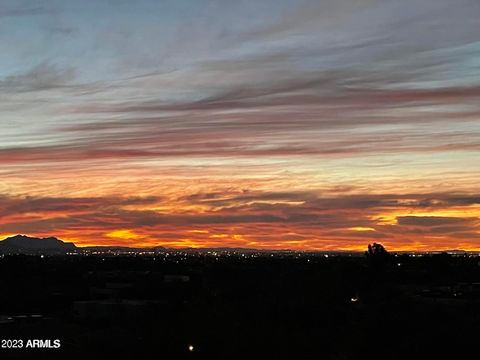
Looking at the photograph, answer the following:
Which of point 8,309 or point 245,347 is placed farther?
point 8,309

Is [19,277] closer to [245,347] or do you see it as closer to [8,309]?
[8,309]

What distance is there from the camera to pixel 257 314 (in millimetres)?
49750

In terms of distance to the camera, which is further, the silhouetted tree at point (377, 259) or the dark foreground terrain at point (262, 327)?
the silhouetted tree at point (377, 259)

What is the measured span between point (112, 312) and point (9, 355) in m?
18.6

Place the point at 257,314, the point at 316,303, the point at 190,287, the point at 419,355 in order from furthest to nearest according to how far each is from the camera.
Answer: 1. the point at 190,287
2. the point at 316,303
3. the point at 257,314
4. the point at 419,355

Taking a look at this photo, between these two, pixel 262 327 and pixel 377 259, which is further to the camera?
pixel 377 259

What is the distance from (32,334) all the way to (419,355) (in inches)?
896

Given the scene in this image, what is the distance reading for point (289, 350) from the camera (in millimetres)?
38156

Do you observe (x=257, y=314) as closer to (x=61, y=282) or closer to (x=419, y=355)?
(x=419, y=355)

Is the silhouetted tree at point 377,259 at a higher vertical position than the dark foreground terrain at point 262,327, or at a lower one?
higher

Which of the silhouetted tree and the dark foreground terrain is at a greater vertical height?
the silhouetted tree

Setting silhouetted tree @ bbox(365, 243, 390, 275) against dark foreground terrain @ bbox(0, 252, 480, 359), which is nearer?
dark foreground terrain @ bbox(0, 252, 480, 359)

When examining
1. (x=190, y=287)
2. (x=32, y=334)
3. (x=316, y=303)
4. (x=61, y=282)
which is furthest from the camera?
(x=61, y=282)

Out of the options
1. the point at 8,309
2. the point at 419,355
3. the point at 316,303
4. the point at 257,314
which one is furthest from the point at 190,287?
the point at 419,355
